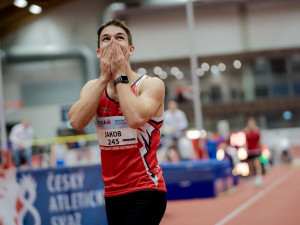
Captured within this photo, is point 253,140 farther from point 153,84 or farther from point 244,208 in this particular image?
point 153,84

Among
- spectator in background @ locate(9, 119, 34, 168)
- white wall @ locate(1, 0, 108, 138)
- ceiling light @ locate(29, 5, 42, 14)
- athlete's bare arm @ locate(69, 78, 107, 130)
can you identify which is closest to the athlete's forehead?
athlete's bare arm @ locate(69, 78, 107, 130)

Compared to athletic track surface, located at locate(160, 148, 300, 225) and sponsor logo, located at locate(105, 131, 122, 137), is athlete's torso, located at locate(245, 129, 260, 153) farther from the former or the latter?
sponsor logo, located at locate(105, 131, 122, 137)

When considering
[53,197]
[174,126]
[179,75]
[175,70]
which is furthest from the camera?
[179,75]

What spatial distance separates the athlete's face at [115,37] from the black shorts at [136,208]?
32.5 inches

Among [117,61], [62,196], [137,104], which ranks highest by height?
[117,61]

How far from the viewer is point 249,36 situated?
36.2 m

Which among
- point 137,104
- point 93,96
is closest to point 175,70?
point 93,96

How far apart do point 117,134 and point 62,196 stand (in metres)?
4.61

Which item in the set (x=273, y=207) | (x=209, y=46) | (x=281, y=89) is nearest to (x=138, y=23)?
(x=209, y=46)

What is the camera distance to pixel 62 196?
7.55 m

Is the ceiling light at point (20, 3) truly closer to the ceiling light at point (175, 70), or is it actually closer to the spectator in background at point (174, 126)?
the ceiling light at point (175, 70)

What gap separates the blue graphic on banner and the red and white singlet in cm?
435

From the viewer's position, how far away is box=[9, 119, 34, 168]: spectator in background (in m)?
18.2

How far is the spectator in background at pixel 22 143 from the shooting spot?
59.7 feet
